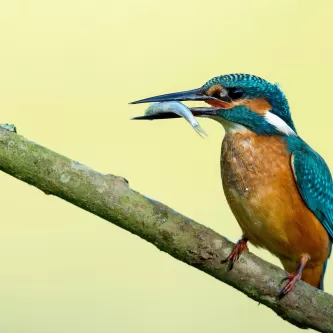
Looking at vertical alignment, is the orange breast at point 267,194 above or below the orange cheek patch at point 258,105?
below

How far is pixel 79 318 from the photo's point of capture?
451 cm

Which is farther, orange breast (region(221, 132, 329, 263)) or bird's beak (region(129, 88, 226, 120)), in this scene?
orange breast (region(221, 132, 329, 263))

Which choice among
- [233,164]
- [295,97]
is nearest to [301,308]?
[233,164]

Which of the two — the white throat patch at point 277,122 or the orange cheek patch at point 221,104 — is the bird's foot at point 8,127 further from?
the white throat patch at point 277,122

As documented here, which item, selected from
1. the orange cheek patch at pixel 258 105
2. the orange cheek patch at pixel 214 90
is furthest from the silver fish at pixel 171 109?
the orange cheek patch at pixel 258 105

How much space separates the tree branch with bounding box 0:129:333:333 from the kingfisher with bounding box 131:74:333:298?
0.32 m

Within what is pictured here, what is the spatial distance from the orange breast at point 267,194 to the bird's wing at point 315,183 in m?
0.03

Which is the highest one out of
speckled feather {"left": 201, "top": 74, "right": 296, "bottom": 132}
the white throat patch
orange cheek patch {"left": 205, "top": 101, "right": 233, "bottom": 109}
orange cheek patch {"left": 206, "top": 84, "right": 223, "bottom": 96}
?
speckled feather {"left": 201, "top": 74, "right": 296, "bottom": 132}

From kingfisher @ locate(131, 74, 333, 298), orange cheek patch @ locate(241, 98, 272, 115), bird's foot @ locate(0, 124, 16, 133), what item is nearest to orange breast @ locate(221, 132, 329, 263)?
kingfisher @ locate(131, 74, 333, 298)

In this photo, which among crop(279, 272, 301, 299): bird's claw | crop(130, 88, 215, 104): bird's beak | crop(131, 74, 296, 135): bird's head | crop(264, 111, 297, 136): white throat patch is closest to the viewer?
crop(279, 272, 301, 299): bird's claw

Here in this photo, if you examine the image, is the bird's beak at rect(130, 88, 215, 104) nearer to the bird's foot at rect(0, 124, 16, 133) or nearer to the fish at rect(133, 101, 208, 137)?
the fish at rect(133, 101, 208, 137)

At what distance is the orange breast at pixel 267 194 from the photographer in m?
3.46

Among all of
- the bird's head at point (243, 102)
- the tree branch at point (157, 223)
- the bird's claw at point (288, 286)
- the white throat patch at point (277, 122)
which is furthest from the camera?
the white throat patch at point (277, 122)

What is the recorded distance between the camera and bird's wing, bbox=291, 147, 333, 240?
3.51 metres
